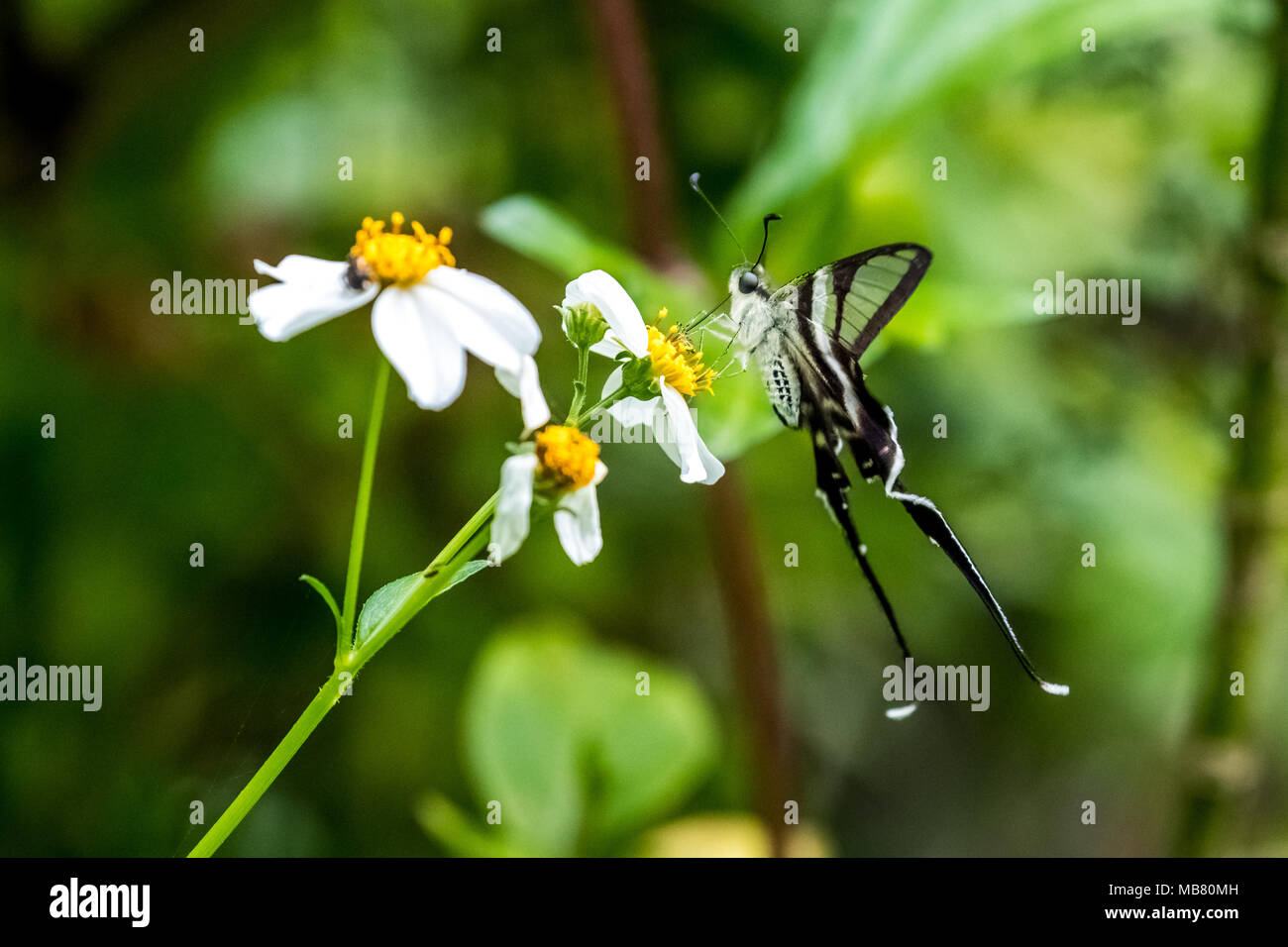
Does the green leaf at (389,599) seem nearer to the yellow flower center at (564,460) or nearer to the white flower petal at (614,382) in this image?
the yellow flower center at (564,460)

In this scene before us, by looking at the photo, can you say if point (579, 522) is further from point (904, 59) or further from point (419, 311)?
point (904, 59)

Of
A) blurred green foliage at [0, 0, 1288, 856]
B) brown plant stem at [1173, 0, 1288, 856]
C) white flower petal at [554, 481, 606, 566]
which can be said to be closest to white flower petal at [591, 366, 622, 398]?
white flower petal at [554, 481, 606, 566]

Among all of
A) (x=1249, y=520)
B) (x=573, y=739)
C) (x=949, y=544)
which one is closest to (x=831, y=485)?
(x=949, y=544)

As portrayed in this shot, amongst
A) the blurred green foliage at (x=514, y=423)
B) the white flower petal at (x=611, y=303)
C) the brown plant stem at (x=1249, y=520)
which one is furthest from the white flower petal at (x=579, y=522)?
the brown plant stem at (x=1249, y=520)

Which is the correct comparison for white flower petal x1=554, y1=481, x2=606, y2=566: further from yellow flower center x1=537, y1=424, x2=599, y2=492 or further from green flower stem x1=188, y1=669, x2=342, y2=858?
green flower stem x1=188, y1=669, x2=342, y2=858

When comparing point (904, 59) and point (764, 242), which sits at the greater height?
point (904, 59)

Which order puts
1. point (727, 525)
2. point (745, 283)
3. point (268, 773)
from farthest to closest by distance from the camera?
point (727, 525), point (745, 283), point (268, 773)

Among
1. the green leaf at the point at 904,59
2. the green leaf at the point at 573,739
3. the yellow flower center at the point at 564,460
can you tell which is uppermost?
the green leaf at the point at 904,59
